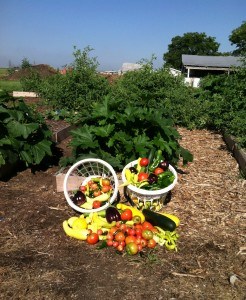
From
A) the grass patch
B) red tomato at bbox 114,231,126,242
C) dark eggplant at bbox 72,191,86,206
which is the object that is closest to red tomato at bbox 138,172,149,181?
dark eggplant at bbox 72,191,86,206

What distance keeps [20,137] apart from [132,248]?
2.74 metres

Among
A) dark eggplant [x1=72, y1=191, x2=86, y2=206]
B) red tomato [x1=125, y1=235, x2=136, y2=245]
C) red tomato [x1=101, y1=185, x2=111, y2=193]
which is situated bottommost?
red tomato [x1=125, y1=235, x2=136, y2=245]

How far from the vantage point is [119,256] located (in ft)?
11.4

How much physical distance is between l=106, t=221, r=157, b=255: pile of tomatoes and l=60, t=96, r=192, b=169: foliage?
4.33 ft

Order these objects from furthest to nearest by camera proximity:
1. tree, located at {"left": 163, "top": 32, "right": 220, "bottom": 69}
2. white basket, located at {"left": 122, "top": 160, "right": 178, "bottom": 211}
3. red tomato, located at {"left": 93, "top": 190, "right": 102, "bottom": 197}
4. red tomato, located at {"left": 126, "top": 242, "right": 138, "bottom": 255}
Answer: tree, located at {"left": 163, "top": 32, "right": 220, "bottom": 69} < red tomato, located at {"left": 93, "top": 190, "right": 102, "bottom": 197} < white basket, located at {"left": 122, "top": 160, "right": 178, "bottom": 211} < red tomato, located at {"left": 126, "top": 242, "right": 138, "bottom": 255}

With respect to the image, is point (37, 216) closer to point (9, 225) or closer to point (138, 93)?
point (9, 225)

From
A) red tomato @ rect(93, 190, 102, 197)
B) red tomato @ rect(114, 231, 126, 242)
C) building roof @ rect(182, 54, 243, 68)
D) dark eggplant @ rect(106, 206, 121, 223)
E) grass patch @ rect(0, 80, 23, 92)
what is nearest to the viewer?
red tomato @ rect(114, 231, 126, 242)

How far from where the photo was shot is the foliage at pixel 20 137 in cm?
504

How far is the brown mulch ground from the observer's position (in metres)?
2.98

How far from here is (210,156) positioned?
22.4ft

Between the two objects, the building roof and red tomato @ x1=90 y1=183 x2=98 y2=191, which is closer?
red tomato @ x1=90 y1=183 x2=98 y2=191

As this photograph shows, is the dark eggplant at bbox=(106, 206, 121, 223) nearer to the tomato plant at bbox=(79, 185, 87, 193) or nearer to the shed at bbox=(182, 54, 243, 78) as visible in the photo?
the tomato plant at bbox=(79, 185, 87, 193)

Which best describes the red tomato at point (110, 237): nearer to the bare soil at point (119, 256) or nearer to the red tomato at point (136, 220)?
the bare soil at point (119, 256)

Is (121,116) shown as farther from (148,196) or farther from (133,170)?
(148,196)
